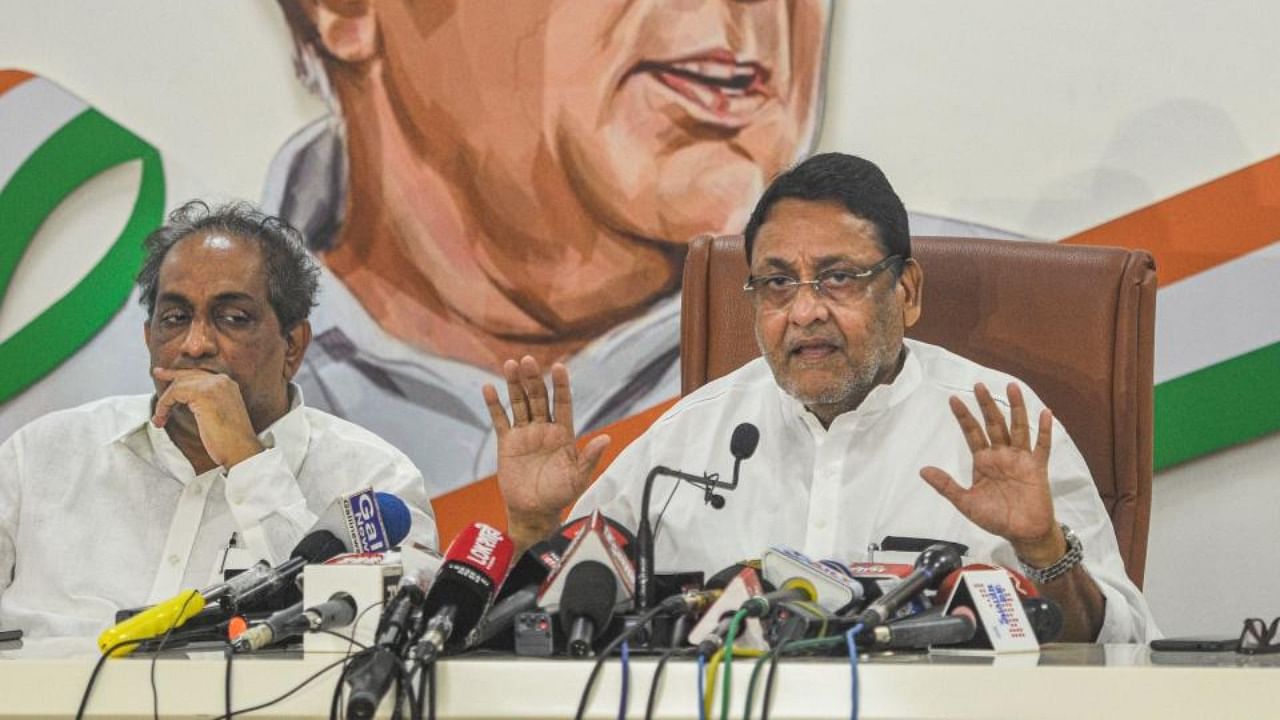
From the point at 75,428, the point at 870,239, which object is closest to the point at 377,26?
the point at 75,428

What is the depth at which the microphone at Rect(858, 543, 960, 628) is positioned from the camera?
1.39 m

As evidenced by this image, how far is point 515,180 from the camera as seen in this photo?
3.15m

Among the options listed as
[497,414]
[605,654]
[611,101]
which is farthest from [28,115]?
[605,654]

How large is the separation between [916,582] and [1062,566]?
1.57 ft

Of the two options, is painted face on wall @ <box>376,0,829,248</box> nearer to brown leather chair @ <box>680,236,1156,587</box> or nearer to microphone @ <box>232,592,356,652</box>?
brown leather chair @ <box>680,236,1156,587</box>

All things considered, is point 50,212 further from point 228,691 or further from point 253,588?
point 228,691

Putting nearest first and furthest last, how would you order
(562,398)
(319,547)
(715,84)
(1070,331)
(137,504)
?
(319,547)
(562,398)
(1070,331)
(137,504)
(715,84)

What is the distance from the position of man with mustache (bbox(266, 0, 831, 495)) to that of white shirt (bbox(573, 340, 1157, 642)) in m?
0.66

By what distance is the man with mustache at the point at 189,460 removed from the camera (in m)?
2.42

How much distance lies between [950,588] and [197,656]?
753 mm

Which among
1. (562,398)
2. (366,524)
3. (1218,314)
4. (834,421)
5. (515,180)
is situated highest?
(515,180)

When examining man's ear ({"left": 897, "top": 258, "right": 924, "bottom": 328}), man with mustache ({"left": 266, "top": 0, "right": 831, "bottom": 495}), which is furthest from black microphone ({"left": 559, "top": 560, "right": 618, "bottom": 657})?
man with mustache ({"left": 266, "top": 0, "right": 831, "bottom": 495})

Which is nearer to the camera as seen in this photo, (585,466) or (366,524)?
(366,524)

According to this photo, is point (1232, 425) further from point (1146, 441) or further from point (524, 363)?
point (524, 363)
